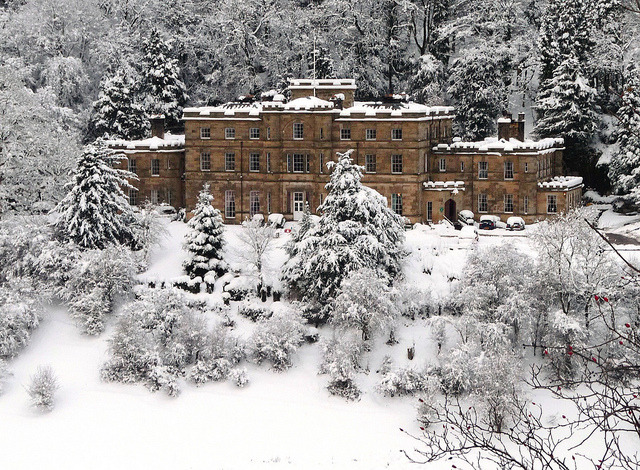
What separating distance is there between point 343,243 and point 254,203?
1415 centimetres

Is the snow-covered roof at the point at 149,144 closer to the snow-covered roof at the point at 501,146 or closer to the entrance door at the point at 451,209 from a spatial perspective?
the snow-covered roof at the point at 501,146

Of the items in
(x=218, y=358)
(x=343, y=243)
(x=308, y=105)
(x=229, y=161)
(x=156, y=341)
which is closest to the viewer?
(x=218, y=358)

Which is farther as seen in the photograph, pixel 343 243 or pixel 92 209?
pixel 92 209

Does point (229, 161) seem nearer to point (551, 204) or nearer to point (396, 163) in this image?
point (396, 163)

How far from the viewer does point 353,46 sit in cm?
7044

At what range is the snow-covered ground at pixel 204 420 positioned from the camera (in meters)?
36.3

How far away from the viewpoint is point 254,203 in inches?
2244

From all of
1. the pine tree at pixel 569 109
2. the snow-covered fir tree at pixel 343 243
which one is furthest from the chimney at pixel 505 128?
the snow-covered fir tree at pixel 343 243

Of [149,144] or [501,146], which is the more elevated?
[149,144]

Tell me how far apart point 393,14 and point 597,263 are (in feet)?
122

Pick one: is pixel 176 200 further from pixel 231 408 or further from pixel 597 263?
pixel 597 263

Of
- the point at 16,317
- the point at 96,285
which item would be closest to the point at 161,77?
the point at 96,285

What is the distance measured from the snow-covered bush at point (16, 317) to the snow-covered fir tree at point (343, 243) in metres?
Answer: 12.8


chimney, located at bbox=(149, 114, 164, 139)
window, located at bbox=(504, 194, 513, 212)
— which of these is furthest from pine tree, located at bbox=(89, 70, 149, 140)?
window, located at bbox=(504, 194, 513, 212)
